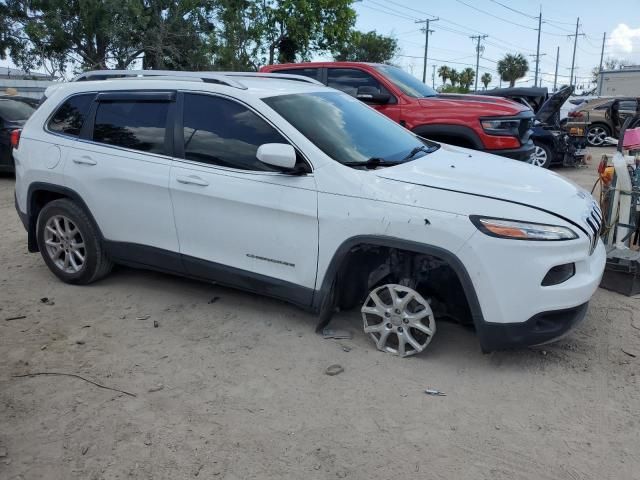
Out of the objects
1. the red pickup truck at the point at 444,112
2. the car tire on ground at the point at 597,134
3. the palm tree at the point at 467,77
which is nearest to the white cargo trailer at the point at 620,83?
the car tire on ground at the point at 597,134

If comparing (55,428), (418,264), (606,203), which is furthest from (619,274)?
(55,428)

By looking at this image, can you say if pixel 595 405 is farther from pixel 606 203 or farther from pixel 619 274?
pixel 606 203

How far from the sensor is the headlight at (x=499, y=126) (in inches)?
282

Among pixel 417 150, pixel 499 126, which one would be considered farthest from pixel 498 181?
pixel 499 126

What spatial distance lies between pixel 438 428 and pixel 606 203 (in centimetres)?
318

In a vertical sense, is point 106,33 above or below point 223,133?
above

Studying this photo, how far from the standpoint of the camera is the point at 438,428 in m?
3.04

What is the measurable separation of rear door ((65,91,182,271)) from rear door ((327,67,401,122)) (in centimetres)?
382

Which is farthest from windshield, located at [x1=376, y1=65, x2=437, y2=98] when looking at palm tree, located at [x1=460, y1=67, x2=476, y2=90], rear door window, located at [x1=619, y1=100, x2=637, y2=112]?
palm tree, located at [x1=460, y1=67, x2=476, y2=90]

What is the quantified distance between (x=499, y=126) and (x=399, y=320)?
14.4 feet

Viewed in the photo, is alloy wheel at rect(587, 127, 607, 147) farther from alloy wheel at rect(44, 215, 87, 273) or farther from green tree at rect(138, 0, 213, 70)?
alloy wheel at rect(44, 215, 87, 273)

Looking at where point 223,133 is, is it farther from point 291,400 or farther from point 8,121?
point 8,121

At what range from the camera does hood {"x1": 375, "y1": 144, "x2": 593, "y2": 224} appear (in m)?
3.43

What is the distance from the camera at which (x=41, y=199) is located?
5168mm
